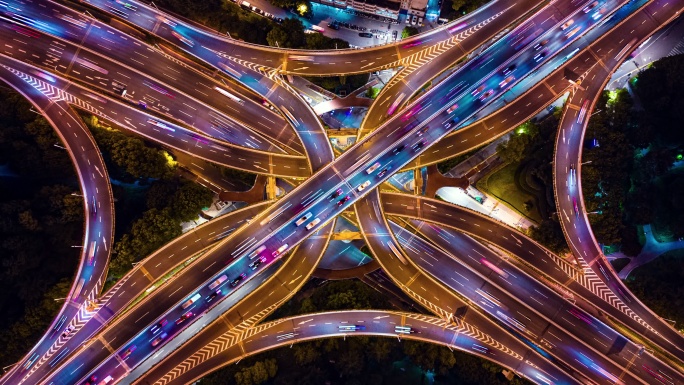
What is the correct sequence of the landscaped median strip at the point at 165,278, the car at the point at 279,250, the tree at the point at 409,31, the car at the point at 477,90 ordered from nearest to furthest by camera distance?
the car at the point at 279,250
the landscaped median strip at the point at 165,278
the car at the point at 477,90
the tree at the point at 409,31

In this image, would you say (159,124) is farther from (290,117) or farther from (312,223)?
(312,223)

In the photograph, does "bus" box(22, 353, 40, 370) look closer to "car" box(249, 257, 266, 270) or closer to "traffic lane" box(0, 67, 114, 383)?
"traffic lane" box(0, 67, 114, 383)

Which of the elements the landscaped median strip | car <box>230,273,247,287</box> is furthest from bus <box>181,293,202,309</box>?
car <box>230,273,247,287</box>

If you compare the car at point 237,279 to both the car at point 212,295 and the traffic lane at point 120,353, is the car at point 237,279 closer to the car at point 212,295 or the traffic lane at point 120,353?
the car at point 212,295

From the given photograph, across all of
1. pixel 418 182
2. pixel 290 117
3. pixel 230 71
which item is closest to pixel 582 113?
pixel 418 182

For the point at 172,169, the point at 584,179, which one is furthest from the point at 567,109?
the point at 172,169

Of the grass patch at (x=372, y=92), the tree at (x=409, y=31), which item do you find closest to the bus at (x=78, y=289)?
the grass patch at (x=372, y=92)

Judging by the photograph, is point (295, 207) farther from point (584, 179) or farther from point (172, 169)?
point (584, 179)
